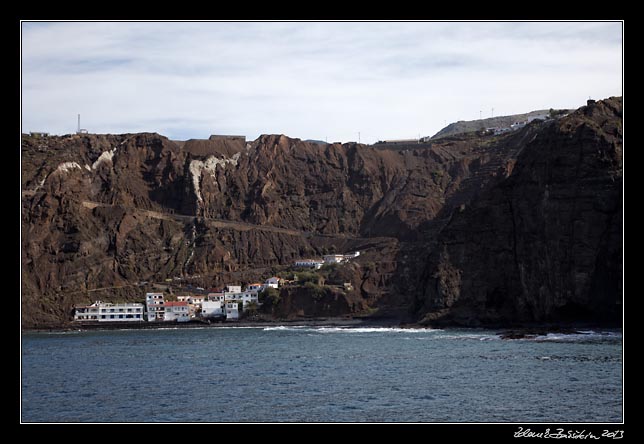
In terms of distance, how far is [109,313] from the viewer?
143m

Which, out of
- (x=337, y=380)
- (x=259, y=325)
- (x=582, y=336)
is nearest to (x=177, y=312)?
(x=259, y=325)

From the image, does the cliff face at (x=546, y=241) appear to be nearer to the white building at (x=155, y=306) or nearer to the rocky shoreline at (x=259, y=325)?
the rocky shoreline at (x=259, y=325)

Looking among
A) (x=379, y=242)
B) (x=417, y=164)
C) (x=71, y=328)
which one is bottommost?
(x=71, y=328)

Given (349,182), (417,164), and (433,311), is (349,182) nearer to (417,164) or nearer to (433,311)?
(417,164)

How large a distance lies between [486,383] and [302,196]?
126 metres

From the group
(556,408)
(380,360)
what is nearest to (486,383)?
(556,408)

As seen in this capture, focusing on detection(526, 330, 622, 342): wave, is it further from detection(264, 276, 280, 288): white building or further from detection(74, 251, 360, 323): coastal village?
detection(264, 276, 280, 288): white building

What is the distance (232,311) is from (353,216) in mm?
43479

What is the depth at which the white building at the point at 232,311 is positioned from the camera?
14225 cm

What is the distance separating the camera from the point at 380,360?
73.8m

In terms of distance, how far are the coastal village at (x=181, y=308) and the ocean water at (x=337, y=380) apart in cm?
4207

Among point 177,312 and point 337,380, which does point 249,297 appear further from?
point 337,380

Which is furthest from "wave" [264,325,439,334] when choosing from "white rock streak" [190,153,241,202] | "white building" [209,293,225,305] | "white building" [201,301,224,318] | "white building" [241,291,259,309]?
"white rock streak" [190,153,241,202]

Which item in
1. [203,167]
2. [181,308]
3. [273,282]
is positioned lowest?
[181,308]
